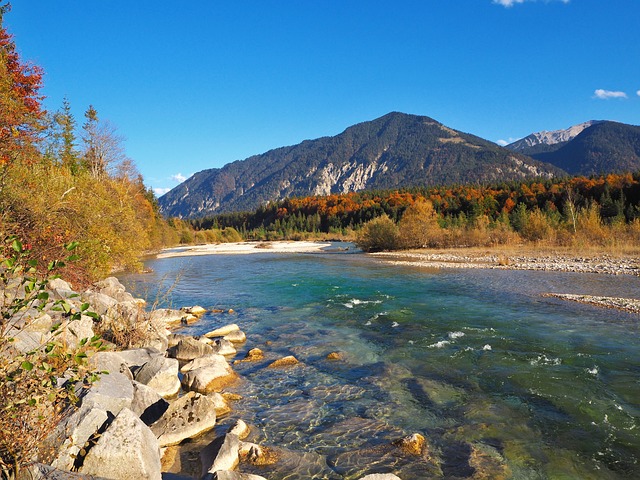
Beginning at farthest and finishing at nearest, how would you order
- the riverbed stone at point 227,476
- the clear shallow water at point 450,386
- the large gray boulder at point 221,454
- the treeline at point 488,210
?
the treeline at point 488,210 → the clear shallow water at point 450,386 → the large gray boulder at point 221,454 → the riverbed stone at point 227,476

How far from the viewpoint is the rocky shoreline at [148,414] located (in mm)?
4672

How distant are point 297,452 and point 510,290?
17.0m

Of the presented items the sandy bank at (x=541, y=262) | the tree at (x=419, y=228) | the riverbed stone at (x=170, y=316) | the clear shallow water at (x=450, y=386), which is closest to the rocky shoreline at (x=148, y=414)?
the clear shallow water at (x=450, y=386)

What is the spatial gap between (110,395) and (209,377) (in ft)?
11.6

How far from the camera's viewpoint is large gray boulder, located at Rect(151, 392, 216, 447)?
6684mm

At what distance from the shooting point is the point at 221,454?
585cm

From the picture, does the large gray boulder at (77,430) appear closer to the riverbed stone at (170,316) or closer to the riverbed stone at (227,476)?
the riverbed stone at (227,476)

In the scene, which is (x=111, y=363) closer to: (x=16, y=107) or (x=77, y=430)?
(x=77, y=430)

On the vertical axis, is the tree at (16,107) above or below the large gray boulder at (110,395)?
above

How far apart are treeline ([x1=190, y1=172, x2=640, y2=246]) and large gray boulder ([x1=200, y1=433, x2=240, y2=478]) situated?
4230 cm

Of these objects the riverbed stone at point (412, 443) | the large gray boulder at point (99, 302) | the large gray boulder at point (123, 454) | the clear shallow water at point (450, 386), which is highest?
the large gray boulder at point (99, 302)

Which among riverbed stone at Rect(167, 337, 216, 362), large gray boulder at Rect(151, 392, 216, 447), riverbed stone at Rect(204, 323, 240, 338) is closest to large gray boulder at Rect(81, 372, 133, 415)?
large gray boulder at Rect(151, 392, 216, 447)

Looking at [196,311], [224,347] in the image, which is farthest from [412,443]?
[196,311]

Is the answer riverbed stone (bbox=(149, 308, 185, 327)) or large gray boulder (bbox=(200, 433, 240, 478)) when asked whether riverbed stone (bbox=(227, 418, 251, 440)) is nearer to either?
large gray boulder (bbox=(200, 433, 240, 478))
